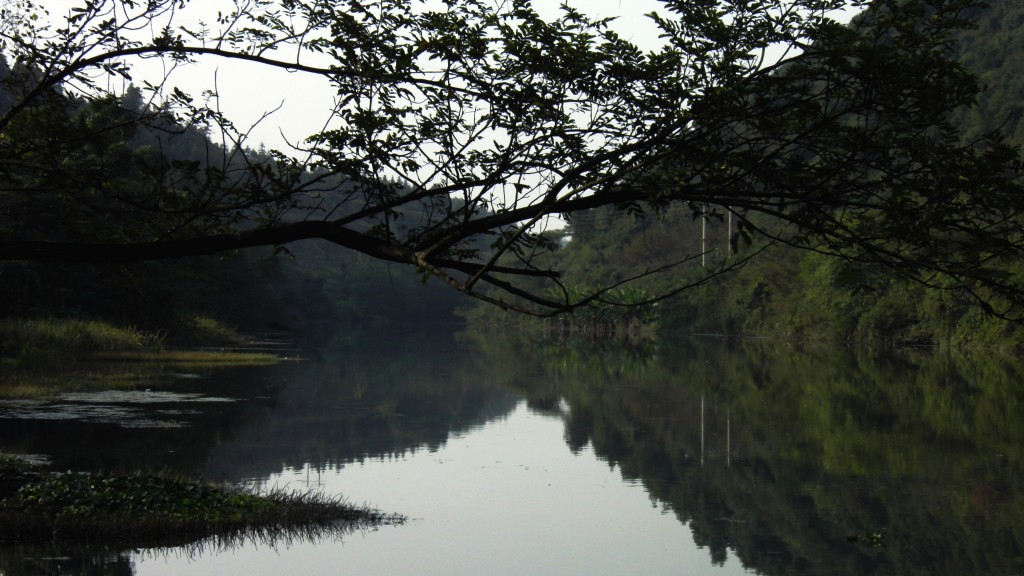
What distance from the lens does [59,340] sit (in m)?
31.0

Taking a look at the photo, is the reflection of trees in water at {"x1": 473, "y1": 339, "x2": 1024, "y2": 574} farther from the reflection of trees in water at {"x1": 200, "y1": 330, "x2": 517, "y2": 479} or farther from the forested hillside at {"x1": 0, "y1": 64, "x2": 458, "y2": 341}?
the forested hillside at {"x1": 0, "y1": 64, "x2": 458, "y2": 341}

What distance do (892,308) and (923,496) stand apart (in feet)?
142

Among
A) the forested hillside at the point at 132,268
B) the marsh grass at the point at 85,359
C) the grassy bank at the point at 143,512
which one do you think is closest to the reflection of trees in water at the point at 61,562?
the grassy bank at the point at 143,512

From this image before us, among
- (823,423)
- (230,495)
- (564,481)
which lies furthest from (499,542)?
(823,423)

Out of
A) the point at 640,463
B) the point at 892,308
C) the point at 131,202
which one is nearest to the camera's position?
the point at 131,202

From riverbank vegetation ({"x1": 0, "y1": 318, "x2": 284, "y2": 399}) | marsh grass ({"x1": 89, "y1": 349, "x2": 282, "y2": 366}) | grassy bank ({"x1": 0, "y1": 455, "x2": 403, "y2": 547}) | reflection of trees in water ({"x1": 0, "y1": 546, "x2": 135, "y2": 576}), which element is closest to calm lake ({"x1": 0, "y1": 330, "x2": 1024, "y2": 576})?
reflection of trees in water ({"x1": 0, "y1": 546, "x2": 135, "y2": 576})

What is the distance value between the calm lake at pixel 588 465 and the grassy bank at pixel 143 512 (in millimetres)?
294

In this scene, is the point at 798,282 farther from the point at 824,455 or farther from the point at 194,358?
the point at 824,455

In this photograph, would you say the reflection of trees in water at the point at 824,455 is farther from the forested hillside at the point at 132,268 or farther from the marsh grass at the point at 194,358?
the marsh grass at the point at 194,358

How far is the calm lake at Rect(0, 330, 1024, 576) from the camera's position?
1071cm

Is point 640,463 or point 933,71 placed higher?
point 933,71

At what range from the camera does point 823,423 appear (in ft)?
72.2

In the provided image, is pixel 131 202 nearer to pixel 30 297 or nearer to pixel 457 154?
pixel 457 154

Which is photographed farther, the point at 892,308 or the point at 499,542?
the point at 892,308
